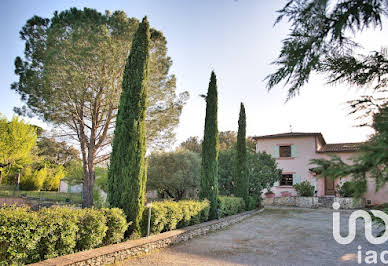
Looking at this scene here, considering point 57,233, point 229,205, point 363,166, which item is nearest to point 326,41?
point 363,166

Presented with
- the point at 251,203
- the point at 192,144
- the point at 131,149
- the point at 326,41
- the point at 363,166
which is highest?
the point at 192,144

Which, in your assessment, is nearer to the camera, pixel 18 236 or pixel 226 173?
pixel 18 236

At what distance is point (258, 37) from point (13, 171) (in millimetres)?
29864

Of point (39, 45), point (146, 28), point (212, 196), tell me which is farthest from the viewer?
point (39, 45)

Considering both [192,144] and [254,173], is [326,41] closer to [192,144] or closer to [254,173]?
[254,173]

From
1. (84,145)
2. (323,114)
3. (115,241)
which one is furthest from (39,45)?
(323,114)

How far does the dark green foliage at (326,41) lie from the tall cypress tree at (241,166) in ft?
44.8

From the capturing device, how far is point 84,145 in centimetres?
1569

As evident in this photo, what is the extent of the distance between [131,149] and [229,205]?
6.95 metres

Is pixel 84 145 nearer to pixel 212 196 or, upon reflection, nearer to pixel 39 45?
pixel 39 45

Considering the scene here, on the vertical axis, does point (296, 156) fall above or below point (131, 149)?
above

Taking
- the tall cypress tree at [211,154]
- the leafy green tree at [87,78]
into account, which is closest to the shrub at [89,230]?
the tall cypress tree at [211,154]

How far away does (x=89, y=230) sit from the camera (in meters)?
5.17

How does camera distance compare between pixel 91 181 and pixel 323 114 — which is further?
pixel 91 181
